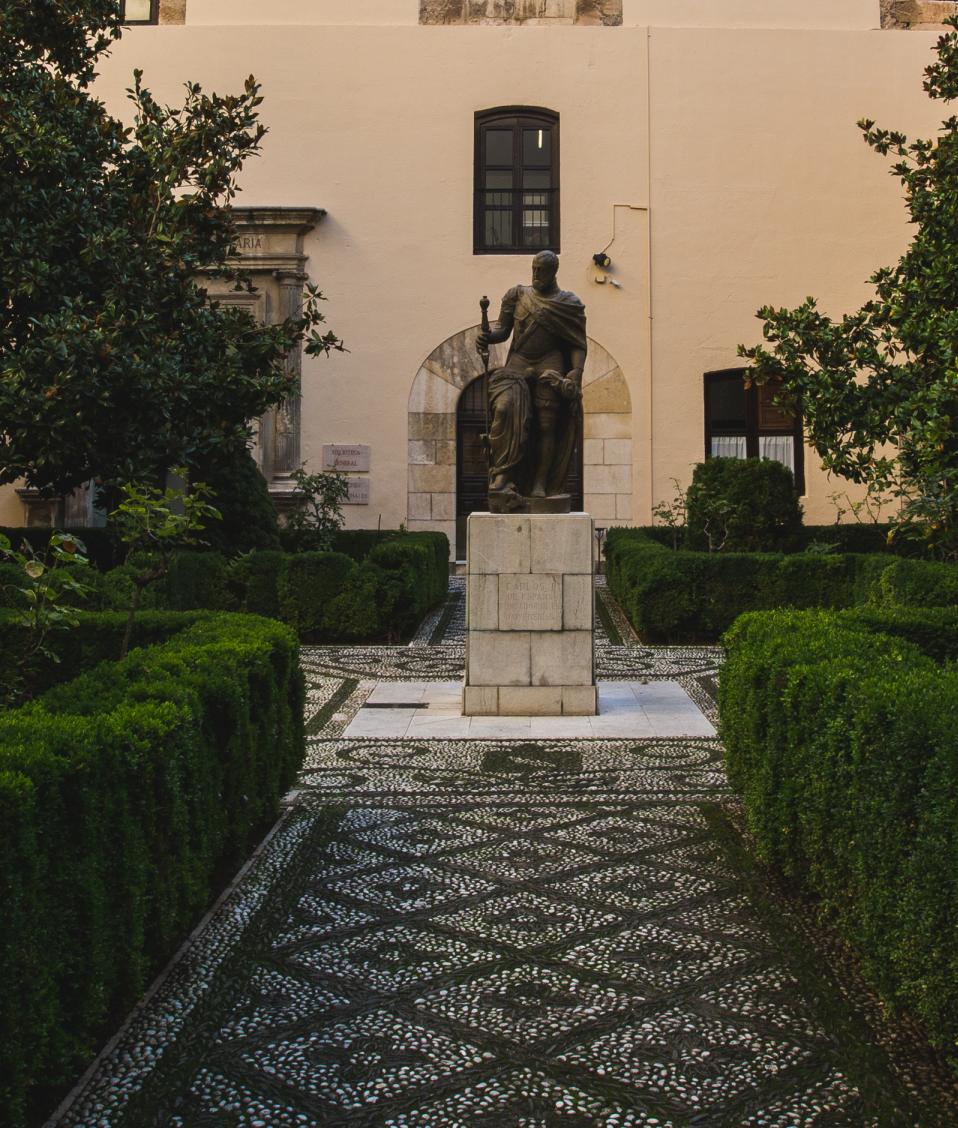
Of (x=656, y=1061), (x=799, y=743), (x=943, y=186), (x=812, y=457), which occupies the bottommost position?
(x=656, y=1061)

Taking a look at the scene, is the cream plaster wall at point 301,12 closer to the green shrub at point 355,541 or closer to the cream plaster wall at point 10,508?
the cream plaster wall at point 10,508

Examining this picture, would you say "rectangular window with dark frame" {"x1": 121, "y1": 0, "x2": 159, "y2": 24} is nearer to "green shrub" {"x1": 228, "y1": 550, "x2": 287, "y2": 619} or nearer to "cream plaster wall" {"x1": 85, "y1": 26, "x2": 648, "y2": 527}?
"cream plaster wall" {"x1": 85, "y1": 26, "x2": 648, "y2": 527}

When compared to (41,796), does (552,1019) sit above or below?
below

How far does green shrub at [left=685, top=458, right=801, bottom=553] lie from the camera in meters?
11.9

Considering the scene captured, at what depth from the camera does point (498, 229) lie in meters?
15.9

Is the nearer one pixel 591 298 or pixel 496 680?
pixel 496 680

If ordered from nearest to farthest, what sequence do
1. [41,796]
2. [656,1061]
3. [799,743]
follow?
[41,796]
[656,1061]
[799,743]

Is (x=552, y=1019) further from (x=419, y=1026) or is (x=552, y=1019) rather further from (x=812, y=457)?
(x=812, y=457)

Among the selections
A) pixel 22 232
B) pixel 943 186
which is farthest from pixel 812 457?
pixel 22 232

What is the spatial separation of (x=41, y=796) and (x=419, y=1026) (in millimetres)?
1103

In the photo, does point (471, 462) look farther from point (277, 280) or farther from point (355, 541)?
point (277, 280)

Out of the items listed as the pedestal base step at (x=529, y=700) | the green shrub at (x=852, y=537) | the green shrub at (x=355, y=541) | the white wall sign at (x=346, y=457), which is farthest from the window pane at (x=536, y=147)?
the pedestal base step at (x=529, y=700)

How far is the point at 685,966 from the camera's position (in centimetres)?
328

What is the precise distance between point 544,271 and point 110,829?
5.26 metres
